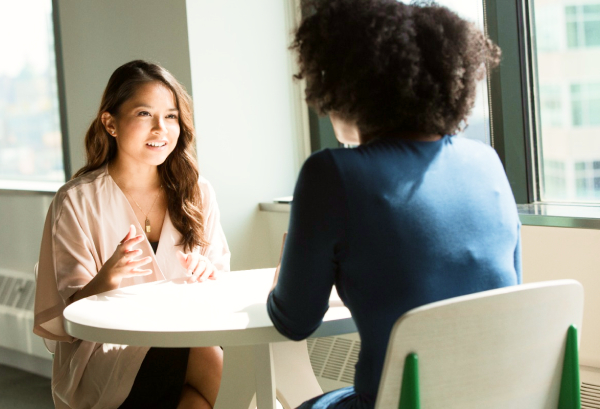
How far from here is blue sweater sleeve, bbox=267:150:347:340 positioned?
1067 millimetres

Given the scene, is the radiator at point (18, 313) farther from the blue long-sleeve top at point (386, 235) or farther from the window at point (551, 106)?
the blue long-sleeve top at point (386, 235)

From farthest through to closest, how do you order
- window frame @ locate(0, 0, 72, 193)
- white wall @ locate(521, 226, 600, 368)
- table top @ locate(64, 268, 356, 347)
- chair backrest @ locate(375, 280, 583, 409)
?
window frame @ locate(0, 0, 72, 193)
white wall @ locate(521, 226, 600, 368)
table top @ locate(64, 268, 356, 347)
chair backrest @ locate(375, 280, 583, 409)

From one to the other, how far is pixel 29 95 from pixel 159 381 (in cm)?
295

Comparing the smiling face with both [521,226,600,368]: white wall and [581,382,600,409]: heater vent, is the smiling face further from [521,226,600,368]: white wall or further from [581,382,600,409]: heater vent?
[581,382,600,409]: heater vent

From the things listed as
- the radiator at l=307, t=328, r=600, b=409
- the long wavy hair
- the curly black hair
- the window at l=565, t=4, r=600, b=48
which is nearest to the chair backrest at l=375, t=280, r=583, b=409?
the curly black hair

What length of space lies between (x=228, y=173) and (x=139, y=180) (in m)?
1.00

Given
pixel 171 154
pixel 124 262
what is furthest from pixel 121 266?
pixel 171 154

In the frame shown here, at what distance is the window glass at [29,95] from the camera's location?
409 cm

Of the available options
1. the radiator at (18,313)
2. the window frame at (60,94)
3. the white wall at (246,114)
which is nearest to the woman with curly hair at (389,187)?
the white wall at (246,114)

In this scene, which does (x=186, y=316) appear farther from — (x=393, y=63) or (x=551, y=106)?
(x=551, y=106)

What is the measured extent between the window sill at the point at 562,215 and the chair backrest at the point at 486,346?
3.32 feet

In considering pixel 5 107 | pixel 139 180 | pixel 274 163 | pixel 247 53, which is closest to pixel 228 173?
pixel 274 163

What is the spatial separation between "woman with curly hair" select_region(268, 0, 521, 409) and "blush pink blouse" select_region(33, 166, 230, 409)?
81cm

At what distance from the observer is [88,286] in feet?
6.11
